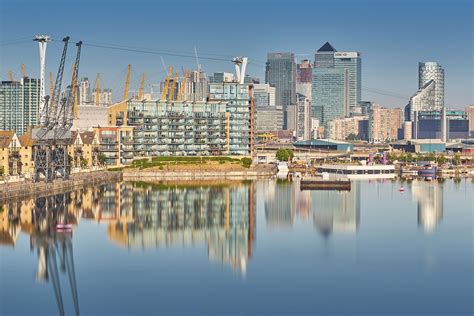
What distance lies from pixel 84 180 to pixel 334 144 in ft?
178

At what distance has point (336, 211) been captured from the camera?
33438mm

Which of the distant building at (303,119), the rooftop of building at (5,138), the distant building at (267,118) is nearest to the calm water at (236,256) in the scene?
the rooftop of building at (5,138)

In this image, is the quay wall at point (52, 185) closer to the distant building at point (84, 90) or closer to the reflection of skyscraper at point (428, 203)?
the reflection of skyscraper at point (428, 203)

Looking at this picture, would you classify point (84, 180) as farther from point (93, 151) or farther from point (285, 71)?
point (285, 71)

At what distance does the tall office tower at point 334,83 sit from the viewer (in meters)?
169

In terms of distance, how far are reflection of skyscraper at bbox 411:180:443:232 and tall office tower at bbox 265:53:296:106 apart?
115 metres

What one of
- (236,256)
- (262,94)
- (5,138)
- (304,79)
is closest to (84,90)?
(262,94)

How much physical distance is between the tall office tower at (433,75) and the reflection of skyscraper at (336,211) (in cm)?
13381

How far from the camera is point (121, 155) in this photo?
55.6 metres

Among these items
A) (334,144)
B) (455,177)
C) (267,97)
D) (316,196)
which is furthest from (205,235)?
(267,97)

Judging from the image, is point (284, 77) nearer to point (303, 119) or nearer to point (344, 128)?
point (303, 119)

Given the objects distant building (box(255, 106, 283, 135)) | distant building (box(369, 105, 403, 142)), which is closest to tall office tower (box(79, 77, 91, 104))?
distant building (box(255, 106, 283, 135))

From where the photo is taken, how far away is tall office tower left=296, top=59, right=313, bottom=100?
182000 mm

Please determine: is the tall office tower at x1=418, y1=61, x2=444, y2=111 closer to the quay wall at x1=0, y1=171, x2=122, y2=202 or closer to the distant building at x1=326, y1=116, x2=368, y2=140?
the distant building at x1=326, y1=116, x2=368, y2=140
